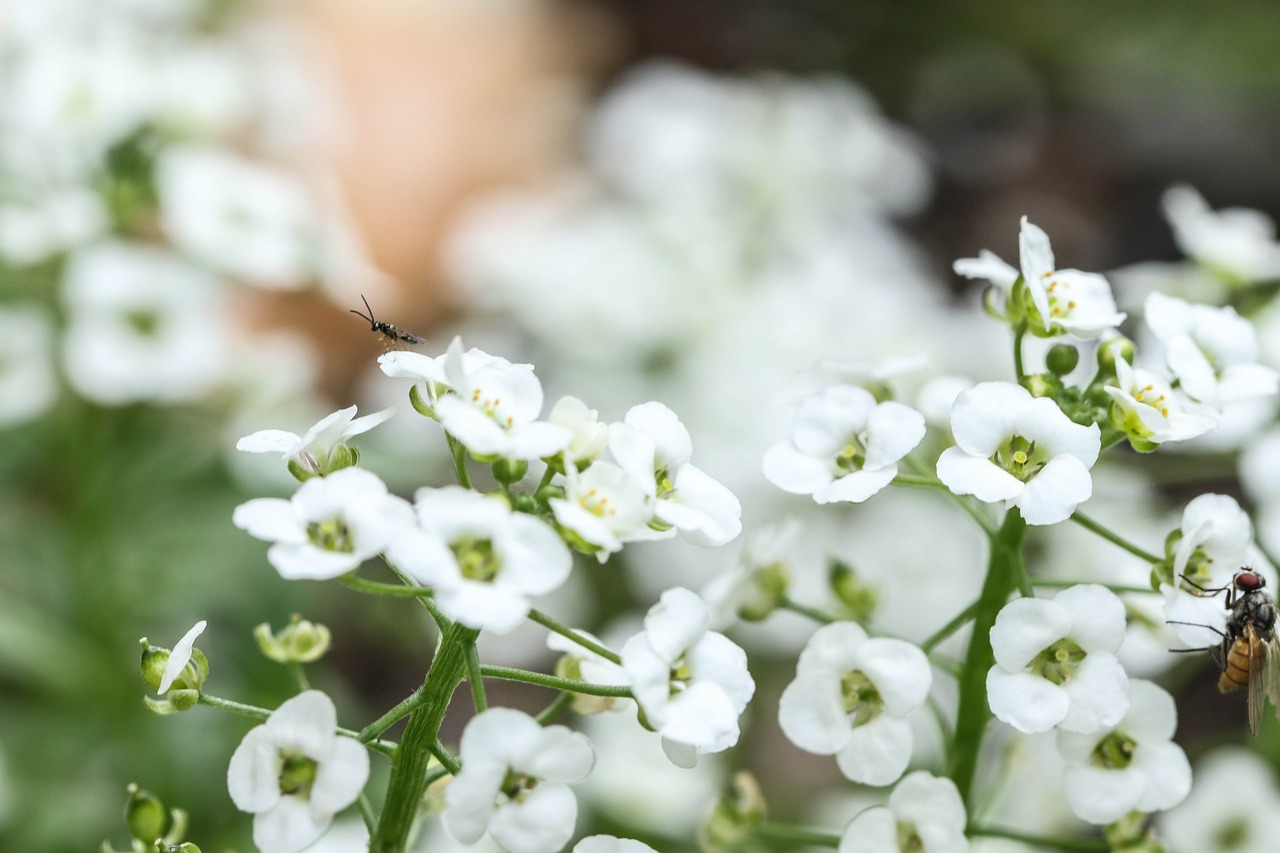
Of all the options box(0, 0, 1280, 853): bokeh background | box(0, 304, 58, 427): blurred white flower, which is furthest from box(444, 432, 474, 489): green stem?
box(0, 304, 58, 427): blurred white flower

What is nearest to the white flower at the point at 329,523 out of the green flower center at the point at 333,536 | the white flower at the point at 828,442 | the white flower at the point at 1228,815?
the green flower center at the point at 333,536

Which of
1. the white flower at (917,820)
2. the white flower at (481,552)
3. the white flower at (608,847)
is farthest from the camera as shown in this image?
the white flower at (917,820)

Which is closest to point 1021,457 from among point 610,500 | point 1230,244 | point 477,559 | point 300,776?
point 610,500

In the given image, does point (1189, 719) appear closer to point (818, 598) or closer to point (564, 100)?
point (818, 598)

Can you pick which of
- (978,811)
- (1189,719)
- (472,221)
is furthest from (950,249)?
(978,811)

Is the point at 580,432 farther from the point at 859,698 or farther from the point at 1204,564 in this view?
the point at 1204,564

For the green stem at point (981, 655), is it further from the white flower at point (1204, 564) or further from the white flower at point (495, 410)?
the white flower at point (495, 410)

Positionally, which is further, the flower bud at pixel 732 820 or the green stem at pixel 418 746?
the flower bud at pixel 732 820
